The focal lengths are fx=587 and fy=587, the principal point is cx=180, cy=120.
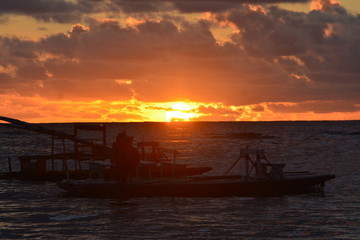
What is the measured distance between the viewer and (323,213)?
28.3 metres

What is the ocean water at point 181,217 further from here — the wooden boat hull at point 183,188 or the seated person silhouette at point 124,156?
the seated person silhouette at point 124,156

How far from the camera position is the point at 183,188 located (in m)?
33.7

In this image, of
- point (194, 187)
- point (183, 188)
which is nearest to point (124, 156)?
point (183, 188)

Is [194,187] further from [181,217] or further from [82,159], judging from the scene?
[82,159]

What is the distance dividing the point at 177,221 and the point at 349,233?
24.1ft

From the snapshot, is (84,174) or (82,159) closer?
(84,174)

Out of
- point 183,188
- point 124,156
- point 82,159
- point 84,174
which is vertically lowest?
point 183,188

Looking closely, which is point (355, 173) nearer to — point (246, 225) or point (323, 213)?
point (323, 213)

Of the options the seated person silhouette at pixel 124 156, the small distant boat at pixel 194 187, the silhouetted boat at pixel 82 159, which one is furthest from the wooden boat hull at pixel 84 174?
the seated person silhouette at pixel 124 156

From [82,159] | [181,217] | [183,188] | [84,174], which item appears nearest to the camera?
[181,217]

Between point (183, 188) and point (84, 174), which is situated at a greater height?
point (84, 174)

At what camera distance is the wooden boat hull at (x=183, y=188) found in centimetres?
3369

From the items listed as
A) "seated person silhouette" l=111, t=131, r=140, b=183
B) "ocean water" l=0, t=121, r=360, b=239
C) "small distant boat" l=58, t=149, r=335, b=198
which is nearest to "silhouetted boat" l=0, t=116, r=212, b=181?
"ocean water" l=0, t=121, r=360, b=239

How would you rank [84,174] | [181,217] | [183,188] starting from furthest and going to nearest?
[84,174], [183,188], [181,217]
